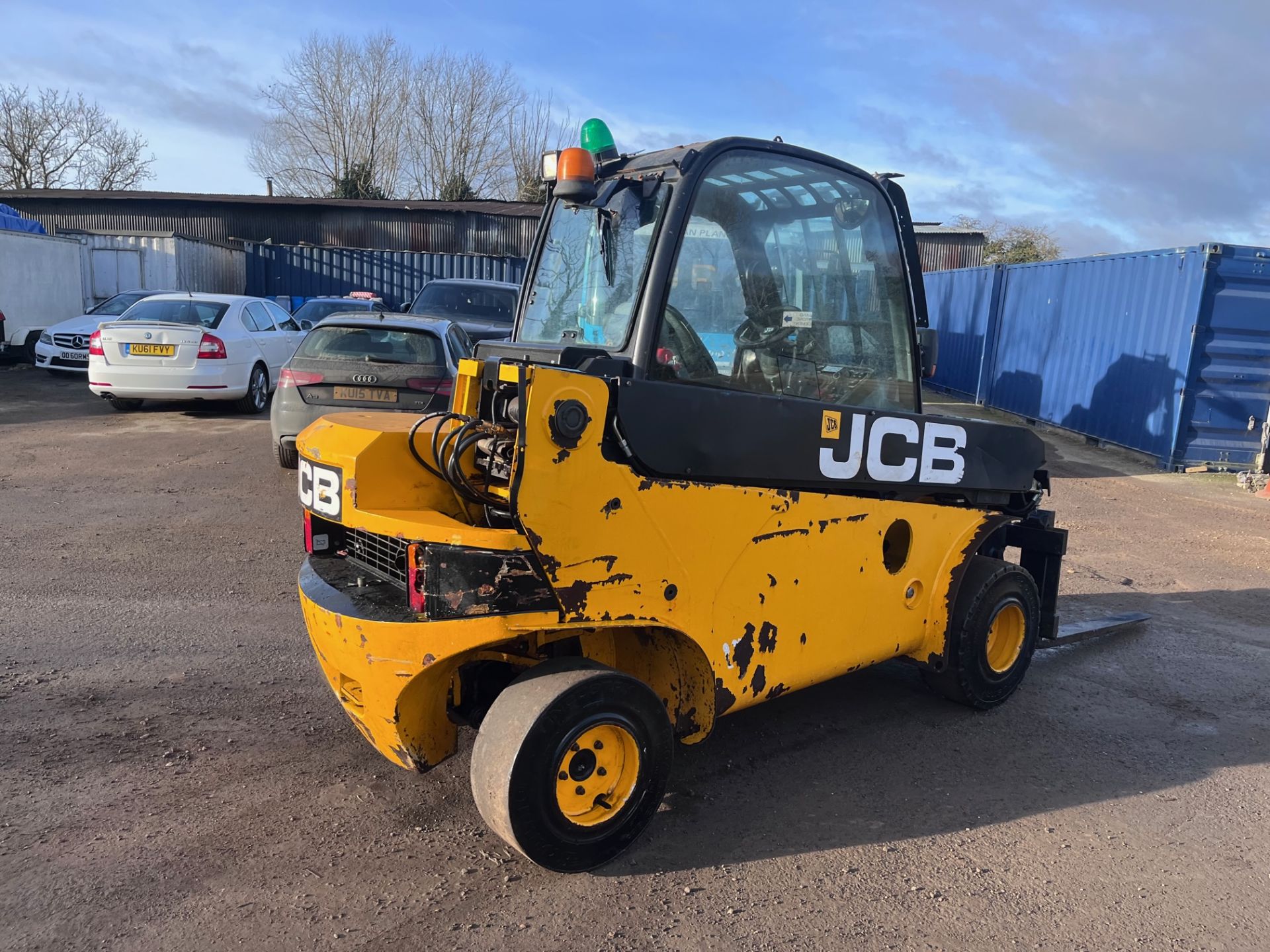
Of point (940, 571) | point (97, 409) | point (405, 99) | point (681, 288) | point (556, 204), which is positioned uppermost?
point (405, 99)

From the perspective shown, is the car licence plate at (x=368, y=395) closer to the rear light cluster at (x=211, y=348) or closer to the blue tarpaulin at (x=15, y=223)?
the rear light cluster at (x=211, y=348)

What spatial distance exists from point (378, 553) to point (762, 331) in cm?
164

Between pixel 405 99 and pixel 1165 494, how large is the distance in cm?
4114

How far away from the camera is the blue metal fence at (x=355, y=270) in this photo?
2702 cm

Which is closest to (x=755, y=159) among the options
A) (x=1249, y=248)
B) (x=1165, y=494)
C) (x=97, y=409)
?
(x=1165, y=494)

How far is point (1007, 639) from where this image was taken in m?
4.65

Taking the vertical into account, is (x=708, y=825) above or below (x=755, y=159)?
below

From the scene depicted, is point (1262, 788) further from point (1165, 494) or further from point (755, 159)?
point (1165, 494)

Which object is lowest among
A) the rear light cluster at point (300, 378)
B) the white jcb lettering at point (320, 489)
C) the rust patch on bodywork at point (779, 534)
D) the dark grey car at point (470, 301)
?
the rear light cluster at point (300, 378)

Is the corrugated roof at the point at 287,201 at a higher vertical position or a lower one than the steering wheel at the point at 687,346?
higher

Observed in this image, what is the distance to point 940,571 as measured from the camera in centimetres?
414

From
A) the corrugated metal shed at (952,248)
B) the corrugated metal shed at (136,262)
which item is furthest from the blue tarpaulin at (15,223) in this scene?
the corrugated metal shed at (952,248)

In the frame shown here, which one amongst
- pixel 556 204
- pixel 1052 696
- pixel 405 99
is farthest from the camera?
pixel 405 99

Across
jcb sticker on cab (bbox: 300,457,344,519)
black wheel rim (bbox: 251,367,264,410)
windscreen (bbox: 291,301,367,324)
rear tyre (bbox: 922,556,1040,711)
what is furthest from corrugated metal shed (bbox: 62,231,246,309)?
rear tyre (bbox: 922,556,1040,711)
